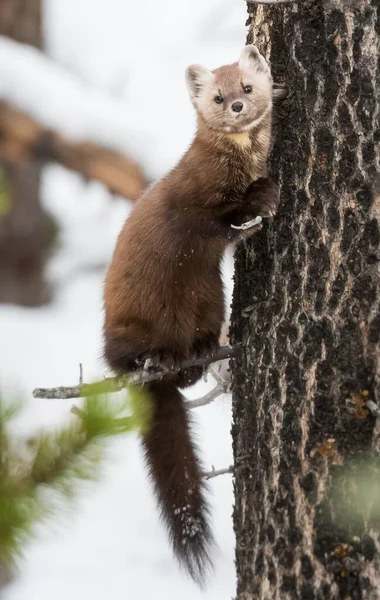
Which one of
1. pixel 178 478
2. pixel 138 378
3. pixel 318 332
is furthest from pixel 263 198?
pixel 178 478

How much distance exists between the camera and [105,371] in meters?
3.39

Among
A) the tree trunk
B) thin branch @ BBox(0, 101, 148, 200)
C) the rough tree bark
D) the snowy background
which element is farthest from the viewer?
the tree trunk

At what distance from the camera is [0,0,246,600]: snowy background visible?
20.0 feet

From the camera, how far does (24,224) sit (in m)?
8.65

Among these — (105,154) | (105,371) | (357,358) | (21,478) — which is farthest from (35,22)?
(21,478)

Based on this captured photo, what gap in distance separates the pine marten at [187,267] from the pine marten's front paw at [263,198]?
0.08m

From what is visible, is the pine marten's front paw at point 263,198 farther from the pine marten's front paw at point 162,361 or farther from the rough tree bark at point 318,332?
the pine marten's front paw at point 162,361

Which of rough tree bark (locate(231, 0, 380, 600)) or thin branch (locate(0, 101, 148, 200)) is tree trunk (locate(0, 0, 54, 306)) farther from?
rough tree bark (locate(231, 0, 380, 600))

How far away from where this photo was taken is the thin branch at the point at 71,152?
6602 mm

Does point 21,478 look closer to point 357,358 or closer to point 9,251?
point 357,358

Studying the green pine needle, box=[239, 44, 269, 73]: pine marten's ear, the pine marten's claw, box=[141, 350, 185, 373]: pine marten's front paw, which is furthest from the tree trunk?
the green pine needle

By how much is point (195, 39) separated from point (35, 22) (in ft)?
5.42

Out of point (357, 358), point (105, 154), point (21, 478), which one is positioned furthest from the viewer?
point (105, 154)

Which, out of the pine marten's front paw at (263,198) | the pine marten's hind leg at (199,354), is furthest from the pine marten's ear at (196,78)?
the pine marten's hind leg at (199,354)
